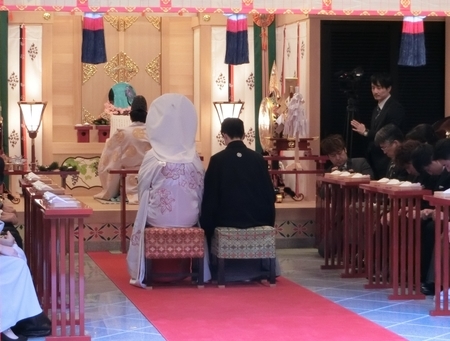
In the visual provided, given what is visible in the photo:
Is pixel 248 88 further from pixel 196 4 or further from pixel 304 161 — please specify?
pixel 196 4

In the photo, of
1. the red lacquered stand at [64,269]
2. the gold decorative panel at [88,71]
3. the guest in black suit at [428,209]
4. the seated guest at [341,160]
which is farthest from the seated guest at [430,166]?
the gold decorative panel at [88,71]

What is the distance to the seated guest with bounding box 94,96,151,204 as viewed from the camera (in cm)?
1127

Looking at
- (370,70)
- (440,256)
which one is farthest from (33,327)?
(370,70)

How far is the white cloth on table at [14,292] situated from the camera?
19.7ft

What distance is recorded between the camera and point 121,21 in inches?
550

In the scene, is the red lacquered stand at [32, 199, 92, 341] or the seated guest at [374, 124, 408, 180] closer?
the red lacquered stand at [32, 199, 92, 341]

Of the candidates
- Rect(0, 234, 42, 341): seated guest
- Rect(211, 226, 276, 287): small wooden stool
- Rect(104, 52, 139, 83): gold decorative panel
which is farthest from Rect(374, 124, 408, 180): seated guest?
Rect(104, 52, 139, 83): gold decorative panel

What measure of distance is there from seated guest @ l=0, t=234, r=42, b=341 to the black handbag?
24cm

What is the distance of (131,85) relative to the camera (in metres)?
13.8

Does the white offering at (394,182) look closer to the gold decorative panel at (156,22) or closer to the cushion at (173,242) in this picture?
the cushion at (173,242)

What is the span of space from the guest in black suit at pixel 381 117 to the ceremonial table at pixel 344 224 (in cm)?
64

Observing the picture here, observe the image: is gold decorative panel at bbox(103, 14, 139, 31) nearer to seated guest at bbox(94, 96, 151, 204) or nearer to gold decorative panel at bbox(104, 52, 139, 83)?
gold decorative panel at bbox(104, 52, 139, 83)

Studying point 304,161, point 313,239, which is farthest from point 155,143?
point 304,161

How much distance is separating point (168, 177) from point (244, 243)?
815 mm
